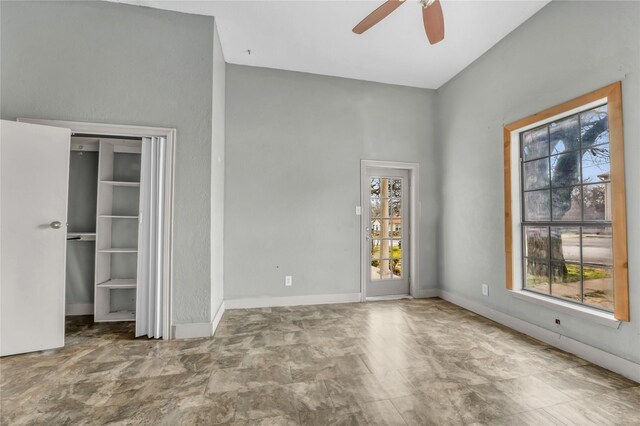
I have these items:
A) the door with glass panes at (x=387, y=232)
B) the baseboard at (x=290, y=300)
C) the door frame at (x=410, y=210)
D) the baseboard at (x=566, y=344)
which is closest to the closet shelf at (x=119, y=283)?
the baseboard at (x=290, y=300)

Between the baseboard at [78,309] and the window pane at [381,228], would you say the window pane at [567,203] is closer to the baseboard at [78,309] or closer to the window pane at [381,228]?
the window pane at [381,228]

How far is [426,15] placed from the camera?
214 cm

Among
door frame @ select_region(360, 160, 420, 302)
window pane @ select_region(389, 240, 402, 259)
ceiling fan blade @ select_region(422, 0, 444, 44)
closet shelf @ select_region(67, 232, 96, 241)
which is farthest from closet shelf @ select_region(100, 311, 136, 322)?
ceiling fan blade @ select_region(422, 0, 444, 44)

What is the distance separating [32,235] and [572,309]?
15.4ft

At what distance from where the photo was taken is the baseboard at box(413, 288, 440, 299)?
14.0 feet

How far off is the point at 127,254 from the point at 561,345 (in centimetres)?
464

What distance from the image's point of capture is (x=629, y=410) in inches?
68.5

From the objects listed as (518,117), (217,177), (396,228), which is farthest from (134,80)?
(518,117)

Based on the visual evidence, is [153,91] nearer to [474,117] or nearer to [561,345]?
[474,117]

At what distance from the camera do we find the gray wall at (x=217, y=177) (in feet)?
9.84

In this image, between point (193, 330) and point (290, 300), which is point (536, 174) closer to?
point (290, 300)

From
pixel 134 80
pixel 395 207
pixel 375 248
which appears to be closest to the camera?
pixel 134 80

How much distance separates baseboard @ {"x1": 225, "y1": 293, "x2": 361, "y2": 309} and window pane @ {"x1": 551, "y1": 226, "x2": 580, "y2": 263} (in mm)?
2298

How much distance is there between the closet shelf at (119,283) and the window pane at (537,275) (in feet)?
14.0
